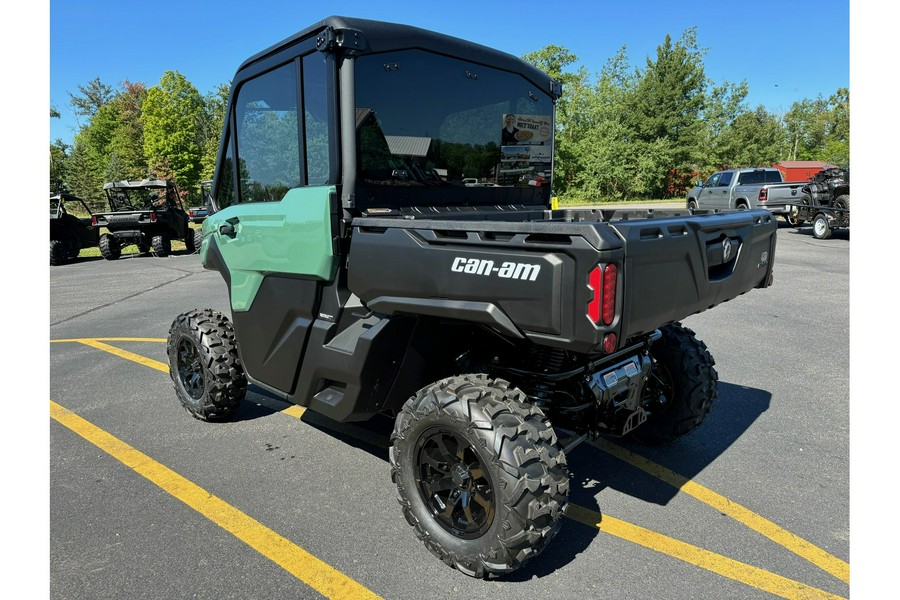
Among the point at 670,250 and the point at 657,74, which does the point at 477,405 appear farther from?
the point at 657,74

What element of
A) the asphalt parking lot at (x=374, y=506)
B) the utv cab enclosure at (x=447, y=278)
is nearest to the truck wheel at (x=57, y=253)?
the asphalt parking lot at (x=374, y=506)

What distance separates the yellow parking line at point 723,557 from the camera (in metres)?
2.61

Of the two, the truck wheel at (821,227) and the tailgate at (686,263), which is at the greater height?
the truck wheel at (821,227)

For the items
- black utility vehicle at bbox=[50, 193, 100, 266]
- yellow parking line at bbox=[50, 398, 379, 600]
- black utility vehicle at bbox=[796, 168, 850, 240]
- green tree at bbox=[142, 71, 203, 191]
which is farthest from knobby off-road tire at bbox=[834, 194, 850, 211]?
green tree at bbox=[142, 71, 203, 191]

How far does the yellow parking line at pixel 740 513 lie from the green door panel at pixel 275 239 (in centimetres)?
231

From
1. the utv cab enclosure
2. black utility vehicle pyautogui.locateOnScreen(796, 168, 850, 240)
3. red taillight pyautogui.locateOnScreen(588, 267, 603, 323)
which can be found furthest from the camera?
black utility vehicle pyautogui.locateOnScreen(796, 168, 850, 240)

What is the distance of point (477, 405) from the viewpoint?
2.56m

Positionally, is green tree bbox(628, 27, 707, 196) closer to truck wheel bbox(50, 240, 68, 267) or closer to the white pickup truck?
the white pickup truck

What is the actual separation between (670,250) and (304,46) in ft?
7.20

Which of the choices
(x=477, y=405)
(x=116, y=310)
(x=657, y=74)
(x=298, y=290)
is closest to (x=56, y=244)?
(x=116, y=310)

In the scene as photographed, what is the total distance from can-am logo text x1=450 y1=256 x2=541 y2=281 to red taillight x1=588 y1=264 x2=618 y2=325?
0.76 feet

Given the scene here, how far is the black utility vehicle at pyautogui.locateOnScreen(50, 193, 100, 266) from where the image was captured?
1670 centimetres

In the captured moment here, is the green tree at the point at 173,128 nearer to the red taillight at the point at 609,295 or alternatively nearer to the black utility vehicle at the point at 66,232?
the black utility vehicle at the point at 66,232

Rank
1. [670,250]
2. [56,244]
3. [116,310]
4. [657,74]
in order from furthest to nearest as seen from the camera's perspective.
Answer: [657,74], [56,244], [116,310], [670,250]
